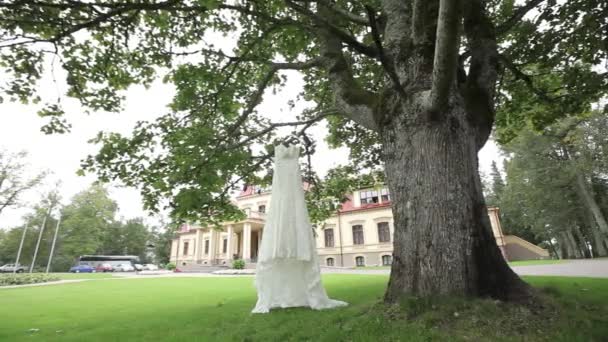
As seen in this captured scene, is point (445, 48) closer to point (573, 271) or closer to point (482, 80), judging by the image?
point (482, 80)

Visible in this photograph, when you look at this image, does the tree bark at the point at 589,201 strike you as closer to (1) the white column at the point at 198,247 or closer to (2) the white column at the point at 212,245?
(2) the white column at the point at 212,245

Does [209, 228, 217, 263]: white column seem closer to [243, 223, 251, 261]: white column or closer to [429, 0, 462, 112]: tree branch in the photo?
[243, 223, 251, 261]: white column

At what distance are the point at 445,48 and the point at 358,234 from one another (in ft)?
109

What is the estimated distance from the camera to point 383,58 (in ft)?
11.0

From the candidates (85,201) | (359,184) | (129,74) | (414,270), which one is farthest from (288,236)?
(85,201)

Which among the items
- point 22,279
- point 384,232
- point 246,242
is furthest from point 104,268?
point 384,232

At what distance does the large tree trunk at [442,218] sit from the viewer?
11.8 ft

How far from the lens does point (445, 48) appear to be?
Result: 3.03 metres

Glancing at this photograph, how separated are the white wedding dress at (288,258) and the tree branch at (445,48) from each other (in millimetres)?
2862

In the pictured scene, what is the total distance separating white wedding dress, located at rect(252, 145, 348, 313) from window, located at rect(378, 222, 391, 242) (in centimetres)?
2851

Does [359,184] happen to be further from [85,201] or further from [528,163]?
[85,201]

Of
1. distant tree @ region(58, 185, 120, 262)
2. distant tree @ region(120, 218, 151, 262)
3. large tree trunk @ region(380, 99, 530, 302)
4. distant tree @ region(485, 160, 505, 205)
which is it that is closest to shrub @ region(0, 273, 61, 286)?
distant tree @ region(58, 185, 120, 262)

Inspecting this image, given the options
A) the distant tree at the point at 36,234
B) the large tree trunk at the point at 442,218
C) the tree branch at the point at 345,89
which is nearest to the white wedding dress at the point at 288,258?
the tree branch at the point at 345,89

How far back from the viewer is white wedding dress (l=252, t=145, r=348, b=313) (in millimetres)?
5289
